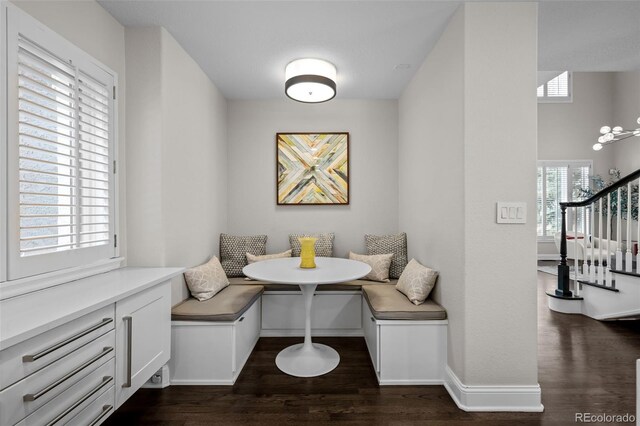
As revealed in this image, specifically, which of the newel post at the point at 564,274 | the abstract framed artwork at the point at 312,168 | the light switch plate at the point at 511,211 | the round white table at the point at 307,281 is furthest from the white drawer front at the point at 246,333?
the newel post at the point at 564,274

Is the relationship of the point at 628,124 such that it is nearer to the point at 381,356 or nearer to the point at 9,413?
the point at 381,356

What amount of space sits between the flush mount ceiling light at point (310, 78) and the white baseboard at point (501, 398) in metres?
2.46

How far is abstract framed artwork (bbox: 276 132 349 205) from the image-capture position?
3.73 meters

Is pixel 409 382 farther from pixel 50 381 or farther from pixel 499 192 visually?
pixel 50 381

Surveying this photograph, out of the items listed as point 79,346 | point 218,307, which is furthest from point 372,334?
point 79,346

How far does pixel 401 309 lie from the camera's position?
2291mm

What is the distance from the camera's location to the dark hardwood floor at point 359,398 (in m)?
1.85

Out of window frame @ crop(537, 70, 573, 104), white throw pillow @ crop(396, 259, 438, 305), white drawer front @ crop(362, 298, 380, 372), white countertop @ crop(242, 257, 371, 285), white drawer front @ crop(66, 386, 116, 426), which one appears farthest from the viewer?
window frame @ crop(537, 70, 573, 104)

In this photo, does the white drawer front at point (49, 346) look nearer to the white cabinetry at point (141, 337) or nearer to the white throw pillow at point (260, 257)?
the white cabinetry at point (141, 337)

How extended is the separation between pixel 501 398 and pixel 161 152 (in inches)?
107

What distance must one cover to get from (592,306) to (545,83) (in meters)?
6.34

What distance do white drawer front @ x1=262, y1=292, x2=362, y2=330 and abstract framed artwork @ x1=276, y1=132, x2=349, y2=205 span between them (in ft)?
3.77

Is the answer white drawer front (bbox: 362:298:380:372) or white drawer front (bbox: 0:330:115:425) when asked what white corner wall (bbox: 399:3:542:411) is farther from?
white drawer front (bbox: 0:330:115:425)

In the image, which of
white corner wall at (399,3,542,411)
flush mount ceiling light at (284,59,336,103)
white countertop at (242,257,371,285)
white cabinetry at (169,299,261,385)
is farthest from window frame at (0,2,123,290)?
white corner wall at (399,3,542,411)
